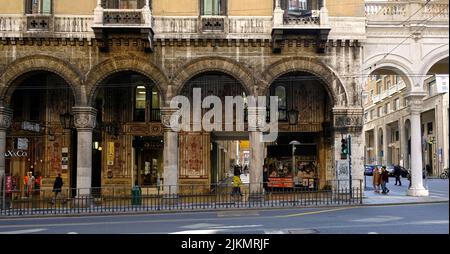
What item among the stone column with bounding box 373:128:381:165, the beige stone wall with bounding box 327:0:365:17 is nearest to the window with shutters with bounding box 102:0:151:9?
the beige stone wall with bounding box 327:0:365:17

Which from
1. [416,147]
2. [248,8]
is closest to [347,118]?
[416,147]

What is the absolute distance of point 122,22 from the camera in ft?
75.7

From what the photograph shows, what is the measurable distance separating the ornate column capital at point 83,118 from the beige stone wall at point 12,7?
556cm

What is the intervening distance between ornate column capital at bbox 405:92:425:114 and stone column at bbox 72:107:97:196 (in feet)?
53.4

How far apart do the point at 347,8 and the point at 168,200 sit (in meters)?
12.9

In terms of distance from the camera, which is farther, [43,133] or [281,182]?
[281,182]

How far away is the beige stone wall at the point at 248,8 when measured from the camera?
24344 millimetres

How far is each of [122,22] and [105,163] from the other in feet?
26.1

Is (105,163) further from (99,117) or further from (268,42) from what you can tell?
(268,42)

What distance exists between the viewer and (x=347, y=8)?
24547 millimetres

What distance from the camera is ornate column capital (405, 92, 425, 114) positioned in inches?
1003

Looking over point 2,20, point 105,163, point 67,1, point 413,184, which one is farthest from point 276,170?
point 2,20

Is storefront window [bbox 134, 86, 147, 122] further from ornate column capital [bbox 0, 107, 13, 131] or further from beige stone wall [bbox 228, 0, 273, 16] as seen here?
beige stone wall [bbox 228, 0, 273, 16]

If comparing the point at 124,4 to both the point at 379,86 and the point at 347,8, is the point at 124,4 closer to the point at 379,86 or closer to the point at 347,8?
the point at 347,8
